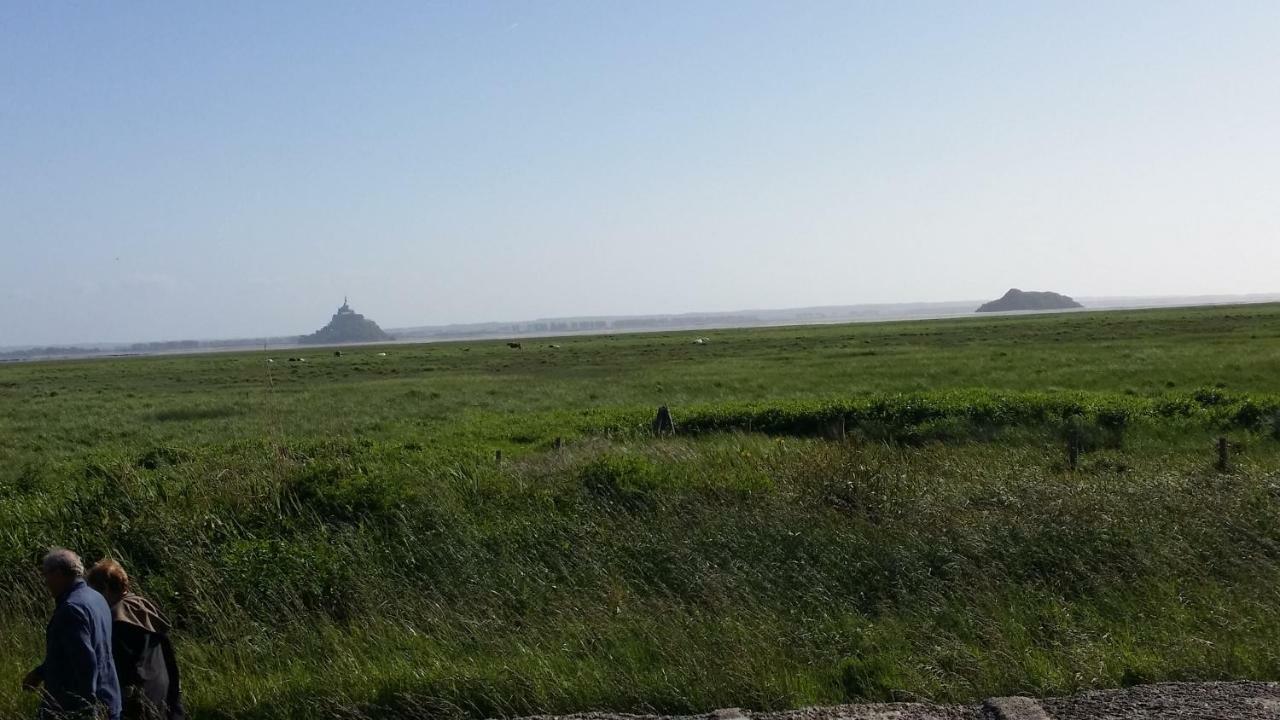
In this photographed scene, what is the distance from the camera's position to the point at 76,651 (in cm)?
561

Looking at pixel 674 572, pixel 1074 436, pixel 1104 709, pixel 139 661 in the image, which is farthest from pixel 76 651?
pixel 1074 436

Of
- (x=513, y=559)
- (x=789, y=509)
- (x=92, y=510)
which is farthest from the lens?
(x=92, y=510)

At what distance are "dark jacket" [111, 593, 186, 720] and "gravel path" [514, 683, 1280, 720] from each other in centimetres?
257

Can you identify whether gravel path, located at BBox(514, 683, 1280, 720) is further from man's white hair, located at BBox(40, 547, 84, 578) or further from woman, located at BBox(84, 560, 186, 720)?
man's white hair, located at BBox(40, 547, 84, 578)

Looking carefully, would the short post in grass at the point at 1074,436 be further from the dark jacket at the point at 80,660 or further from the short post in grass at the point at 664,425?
the dark jacket at the point at 80,660

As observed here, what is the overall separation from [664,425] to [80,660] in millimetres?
Result: 18839

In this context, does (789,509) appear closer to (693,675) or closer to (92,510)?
(693,675)

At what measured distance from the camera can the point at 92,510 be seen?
1237cm

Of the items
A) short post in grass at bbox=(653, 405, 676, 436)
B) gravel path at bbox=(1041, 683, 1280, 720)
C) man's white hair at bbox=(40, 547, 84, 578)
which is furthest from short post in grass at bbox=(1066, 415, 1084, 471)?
man's white hair at bbox=(40, 547, 84, 578)

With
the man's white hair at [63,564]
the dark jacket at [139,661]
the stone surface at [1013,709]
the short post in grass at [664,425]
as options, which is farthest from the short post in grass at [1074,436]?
the man's white hair at [63,564]

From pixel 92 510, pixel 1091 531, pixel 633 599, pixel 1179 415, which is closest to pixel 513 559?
pixel 633 599

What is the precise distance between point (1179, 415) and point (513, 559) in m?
18.9

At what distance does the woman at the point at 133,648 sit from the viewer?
6.16 meters

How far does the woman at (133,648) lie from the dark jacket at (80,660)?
8.4 inches
